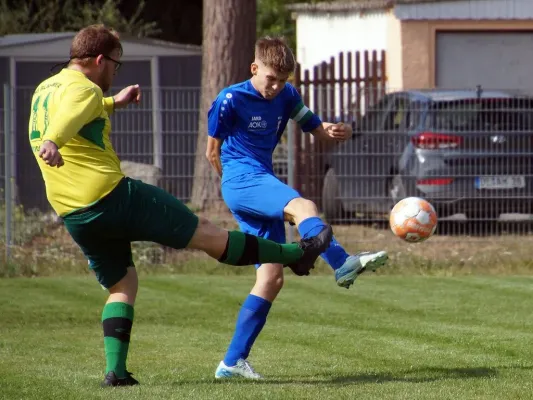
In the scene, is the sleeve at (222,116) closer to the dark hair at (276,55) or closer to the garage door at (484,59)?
the dark hair at (276,55)

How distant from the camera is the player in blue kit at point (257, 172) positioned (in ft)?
23.5

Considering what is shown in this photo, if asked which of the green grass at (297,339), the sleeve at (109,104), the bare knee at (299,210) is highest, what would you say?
the sleeve at (109,104)

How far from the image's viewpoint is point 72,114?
245 inches

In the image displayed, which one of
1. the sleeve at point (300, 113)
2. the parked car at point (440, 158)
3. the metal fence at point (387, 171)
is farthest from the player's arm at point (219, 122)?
the parked car at point (440, 158)

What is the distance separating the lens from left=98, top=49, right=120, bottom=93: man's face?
6688mm

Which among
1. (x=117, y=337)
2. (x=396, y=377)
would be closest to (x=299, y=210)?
(x=396, y=377)

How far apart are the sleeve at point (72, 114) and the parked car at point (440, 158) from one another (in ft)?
26.3

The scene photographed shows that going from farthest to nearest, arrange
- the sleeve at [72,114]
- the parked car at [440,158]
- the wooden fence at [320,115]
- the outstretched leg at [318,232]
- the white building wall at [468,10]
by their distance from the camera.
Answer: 1. the white building wall at [468,10]
2. the wooden fence at [320,115]
3. the parked car at [440,158]
4. the outstretched leg at [318,232]
5. the sleeve at [72,114]

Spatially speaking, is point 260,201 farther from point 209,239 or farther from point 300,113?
point 300,113

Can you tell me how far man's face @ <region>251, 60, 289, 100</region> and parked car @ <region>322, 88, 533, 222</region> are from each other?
678 cm

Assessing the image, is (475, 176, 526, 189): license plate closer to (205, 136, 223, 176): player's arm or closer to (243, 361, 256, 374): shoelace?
(205, 136, 223, 176): player's arm

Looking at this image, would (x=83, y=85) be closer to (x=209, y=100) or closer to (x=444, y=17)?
(x=209, y=100)

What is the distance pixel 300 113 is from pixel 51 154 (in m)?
2.09

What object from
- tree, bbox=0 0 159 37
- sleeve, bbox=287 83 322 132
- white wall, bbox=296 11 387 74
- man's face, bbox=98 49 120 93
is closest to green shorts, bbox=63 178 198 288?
man's face, bbox=98 49 120 93
